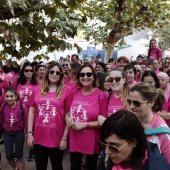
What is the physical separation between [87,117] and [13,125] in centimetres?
146

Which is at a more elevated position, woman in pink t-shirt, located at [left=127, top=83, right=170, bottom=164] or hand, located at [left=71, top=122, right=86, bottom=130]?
woman in pink t-shirt, located at [left=127, top=83, right=170, bottom=164]

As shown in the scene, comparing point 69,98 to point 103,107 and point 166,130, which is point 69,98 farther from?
point 166,130

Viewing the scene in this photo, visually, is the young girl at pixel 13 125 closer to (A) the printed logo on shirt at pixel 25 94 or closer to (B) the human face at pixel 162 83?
(A) the printed logo on shirt at pixel 25 94

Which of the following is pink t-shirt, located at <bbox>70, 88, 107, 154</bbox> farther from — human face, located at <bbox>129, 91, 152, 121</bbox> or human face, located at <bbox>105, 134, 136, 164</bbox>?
human face, located at <bbox>105, 134, 136, 164</bbox>

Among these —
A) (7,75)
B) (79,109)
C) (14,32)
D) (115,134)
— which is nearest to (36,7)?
(14,32)

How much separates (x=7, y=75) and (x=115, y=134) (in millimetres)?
6201

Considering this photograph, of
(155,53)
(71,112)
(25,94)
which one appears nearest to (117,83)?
(71,112)

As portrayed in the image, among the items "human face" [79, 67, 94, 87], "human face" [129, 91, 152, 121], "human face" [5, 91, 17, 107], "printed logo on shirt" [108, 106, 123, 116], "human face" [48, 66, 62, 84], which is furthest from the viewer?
"human face" [5, 91, 17, 107]

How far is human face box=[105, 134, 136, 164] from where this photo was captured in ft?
5.46

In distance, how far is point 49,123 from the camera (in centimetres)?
368

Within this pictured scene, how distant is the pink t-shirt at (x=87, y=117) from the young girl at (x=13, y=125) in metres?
1.15

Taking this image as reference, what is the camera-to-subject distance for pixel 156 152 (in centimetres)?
178

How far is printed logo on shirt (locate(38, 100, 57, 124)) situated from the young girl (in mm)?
914

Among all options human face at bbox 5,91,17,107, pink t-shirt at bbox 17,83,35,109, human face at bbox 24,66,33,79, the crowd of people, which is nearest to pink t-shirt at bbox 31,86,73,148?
the crowd of people
